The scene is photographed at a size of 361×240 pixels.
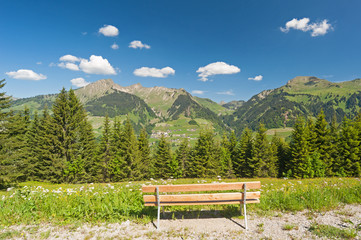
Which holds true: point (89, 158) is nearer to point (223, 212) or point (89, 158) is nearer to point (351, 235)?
point (223, 212)

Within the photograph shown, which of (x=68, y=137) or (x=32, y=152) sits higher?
(x=68, y=137)

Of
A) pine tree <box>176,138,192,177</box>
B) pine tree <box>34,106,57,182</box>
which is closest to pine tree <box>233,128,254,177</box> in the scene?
pine tree <box>176,138,192,177</box>

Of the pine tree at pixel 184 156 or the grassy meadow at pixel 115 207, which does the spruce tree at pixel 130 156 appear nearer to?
the pine tree at pixel 184 156

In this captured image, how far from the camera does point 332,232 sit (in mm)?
4668

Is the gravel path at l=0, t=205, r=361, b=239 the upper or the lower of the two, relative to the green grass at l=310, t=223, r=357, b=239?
lower

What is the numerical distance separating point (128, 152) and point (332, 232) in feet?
101

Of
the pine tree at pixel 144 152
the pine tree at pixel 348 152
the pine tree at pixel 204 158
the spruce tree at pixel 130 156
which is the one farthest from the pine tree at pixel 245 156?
the spruce tree at pixel 130 156

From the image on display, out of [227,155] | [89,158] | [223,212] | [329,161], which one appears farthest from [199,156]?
[223,212]

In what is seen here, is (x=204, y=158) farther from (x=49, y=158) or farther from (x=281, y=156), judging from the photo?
(x=49, y=158)

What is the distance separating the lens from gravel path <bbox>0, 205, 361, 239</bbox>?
499 cm

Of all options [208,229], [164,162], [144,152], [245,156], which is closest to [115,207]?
[208,229]

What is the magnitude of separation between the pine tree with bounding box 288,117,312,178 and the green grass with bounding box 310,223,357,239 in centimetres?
3149

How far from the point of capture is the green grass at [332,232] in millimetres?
4449

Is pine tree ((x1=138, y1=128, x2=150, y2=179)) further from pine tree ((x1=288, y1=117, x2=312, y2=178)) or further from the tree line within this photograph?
pine tree ((x1=288, y1=117, x2=312, y2=178))
